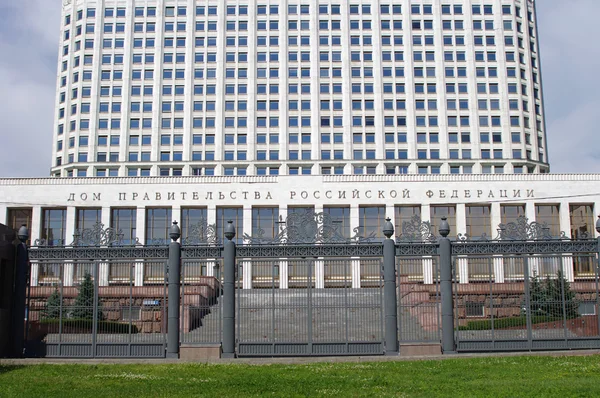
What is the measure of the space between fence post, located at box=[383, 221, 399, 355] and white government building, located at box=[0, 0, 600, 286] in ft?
248

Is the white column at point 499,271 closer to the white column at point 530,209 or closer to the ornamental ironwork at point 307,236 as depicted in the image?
the ornamental ironwork at point 307,236

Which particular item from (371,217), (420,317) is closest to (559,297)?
(420,317)

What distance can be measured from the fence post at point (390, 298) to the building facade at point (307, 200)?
33.7 metres

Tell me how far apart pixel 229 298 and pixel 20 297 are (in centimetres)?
698

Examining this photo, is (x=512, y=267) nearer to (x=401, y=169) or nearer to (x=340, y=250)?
(x=340, y=250)

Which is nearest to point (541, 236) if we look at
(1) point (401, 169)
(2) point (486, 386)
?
(2) point (486, 386)

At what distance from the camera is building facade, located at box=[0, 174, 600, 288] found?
5603 centimetres

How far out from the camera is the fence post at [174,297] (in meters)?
21.8

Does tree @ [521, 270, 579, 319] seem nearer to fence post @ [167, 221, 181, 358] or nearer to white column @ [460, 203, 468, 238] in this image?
fence post @ [167, 221, 181, 358]

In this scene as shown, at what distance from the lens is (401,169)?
325 feet

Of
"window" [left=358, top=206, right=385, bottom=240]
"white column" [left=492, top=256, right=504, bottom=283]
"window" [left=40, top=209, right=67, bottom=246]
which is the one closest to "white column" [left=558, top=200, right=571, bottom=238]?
"window" [left=358, top=206, right=385, bottom=240]

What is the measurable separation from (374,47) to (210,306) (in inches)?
3338

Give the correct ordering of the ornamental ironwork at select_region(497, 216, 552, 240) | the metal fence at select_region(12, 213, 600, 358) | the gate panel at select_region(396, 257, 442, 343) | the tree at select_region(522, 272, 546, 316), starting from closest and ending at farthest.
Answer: the metal fence at select_region(12, 213, 600, 358) < the gate panel at select_region(396, 257, 442, 343) < the tree at select_region(522, 272, 546, 316) < the ornamental ironwork at select_region(497, 216, 552, 240)

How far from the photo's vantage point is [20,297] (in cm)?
2264
